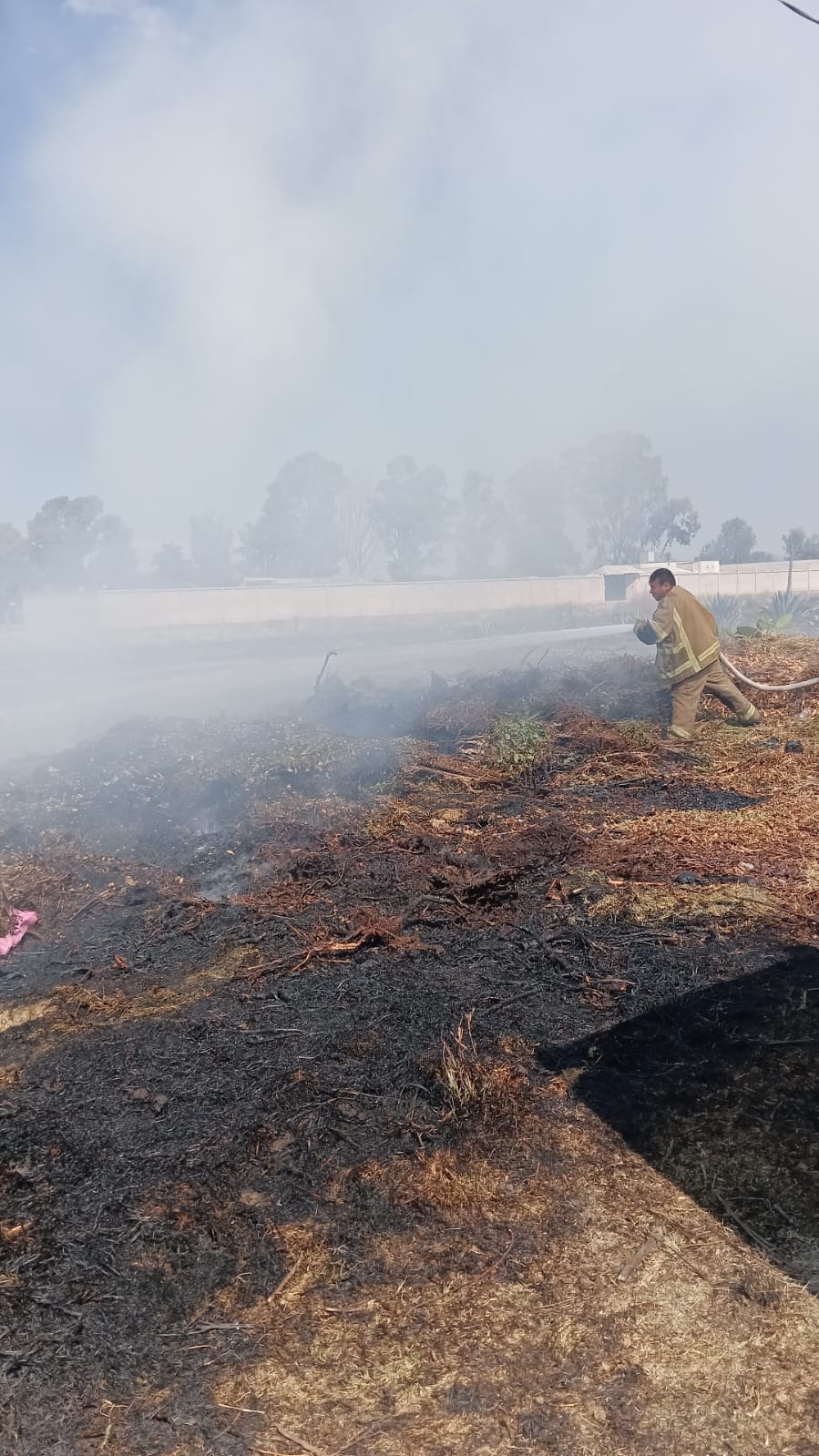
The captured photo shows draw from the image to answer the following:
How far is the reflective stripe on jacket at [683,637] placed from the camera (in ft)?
Answer: 28.6

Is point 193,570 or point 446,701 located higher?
point 193,570

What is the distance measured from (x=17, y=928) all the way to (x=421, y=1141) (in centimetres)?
360

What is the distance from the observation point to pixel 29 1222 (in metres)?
2.85

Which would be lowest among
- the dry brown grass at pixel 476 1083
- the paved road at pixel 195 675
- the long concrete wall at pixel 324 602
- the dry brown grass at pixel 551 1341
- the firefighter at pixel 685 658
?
the dry brown grass at pixel 551 1341

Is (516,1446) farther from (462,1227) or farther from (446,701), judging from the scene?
(446,701)

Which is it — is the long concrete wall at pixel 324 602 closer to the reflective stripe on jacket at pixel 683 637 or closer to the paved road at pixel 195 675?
the paved road at pixel 195 675

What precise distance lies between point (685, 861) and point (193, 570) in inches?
2870

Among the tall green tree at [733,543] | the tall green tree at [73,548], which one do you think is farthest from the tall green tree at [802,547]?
the tall green tree at [73,548]

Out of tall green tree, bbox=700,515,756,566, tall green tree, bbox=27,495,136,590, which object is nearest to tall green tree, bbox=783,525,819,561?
tall green tree, bbox=700,515,756,566

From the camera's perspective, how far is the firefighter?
8.73 metres

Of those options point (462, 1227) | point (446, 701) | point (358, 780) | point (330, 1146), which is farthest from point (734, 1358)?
point (446, 701)

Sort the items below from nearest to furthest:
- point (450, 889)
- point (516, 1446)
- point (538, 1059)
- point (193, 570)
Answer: point (516, 1446), point (538, 1059), point (450, 889), point (193, 570)

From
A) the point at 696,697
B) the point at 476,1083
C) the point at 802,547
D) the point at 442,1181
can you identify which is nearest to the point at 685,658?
the point at 696,697

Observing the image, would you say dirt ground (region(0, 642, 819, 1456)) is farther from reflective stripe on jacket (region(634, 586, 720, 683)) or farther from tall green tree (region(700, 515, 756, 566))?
tall green tree (region(700, 515, 756, 566))
